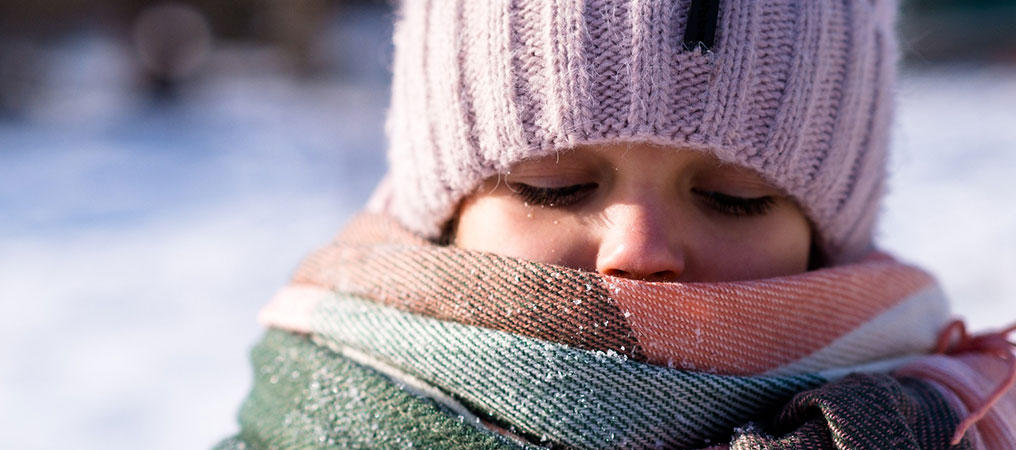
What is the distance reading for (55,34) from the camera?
958 cm

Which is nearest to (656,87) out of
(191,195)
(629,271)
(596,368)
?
(629,271)

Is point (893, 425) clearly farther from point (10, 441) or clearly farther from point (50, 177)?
point (50, 177)

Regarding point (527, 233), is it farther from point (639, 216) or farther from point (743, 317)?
point (743, 317)

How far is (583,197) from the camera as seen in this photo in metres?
0.95

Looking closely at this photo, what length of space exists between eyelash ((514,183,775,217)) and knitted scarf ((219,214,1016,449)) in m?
0.09

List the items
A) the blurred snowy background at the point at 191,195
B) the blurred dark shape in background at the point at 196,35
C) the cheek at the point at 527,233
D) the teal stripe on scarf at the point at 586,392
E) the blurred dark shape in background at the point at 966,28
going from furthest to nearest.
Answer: the blurred dark shape in background at the point at 196,35 → the blurred dark shape in background at the point at 966,28 → the blurred snowy background at the point at 191,195 → the cheek at the point at 527,233 → the teal stripe on scarf at the point at 586,392

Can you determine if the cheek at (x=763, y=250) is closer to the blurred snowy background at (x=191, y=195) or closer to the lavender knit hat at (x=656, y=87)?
the lavender knit hat at (x=656, y=87)

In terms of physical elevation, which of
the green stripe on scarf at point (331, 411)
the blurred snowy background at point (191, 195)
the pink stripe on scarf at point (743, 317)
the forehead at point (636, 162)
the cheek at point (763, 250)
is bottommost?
the blurred snowy background at point (191, 195)

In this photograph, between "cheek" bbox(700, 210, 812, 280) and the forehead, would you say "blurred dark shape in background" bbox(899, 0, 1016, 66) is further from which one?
the forehead

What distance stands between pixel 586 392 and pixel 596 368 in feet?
0.08

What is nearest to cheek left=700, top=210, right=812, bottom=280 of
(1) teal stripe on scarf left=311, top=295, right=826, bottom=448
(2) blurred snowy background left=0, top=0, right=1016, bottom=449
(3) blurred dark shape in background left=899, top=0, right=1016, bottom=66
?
(1) teal stripe on scarf left=311, top=295, right=826, bottom=448

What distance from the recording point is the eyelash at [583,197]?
951 millimetres

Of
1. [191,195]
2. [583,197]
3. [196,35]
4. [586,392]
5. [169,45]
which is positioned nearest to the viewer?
[586,392]

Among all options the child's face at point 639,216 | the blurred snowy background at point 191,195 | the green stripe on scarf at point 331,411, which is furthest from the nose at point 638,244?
the blurred snowy background at point 191,195
